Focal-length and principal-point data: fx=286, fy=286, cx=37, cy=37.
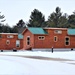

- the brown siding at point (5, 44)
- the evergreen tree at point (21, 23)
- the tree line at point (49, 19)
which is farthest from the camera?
the evergreen tree at point (21, 23)

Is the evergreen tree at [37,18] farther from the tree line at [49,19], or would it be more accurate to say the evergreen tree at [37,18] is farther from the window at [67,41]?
the window at [67,41]

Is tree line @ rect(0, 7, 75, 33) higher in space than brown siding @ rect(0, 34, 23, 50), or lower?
higher

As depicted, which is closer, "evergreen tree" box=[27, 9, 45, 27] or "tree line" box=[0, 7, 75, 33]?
"tree line" box=[0, 7, 75, 33]

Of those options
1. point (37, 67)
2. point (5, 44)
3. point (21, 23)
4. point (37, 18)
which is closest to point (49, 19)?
point (37, 18)

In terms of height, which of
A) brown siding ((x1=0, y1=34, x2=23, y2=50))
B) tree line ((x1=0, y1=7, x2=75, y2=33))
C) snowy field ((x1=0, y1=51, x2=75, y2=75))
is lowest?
snowy field ((x1=0, y1=51, x2=75, y2=75))

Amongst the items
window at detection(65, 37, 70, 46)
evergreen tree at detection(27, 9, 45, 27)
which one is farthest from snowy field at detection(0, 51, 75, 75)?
evergreen tree at detection(27, 9, 45, 27)

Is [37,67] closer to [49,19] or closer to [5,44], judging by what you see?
[5,44]

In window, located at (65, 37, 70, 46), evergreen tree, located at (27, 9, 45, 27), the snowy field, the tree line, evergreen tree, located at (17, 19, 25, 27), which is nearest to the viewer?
the snowy field

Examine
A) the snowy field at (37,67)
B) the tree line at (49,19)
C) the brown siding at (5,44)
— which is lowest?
the snowy field at (37,67)

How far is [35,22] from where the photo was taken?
3740 inches

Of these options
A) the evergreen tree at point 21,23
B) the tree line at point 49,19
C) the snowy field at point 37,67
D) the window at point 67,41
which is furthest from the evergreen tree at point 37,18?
the snowy field at point 37,67

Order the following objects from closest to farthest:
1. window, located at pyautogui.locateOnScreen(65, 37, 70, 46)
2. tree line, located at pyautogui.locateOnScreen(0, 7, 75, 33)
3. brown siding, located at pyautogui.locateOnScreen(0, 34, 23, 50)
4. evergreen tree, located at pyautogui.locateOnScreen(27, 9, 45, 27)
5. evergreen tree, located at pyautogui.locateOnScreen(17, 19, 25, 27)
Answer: window, located at pyautogui.locateOnScreen(65, 37, 70, 46) → brown siding, located at pyautogui.locateOnScreen(0, 34, 23, 50) → tree line, located at pyautogui.locateOnScreen(0, 7, 75, 33) → evergreen tree, located at pyautogui.locateOnScreen(27, 9, 45, 27) → evergreen tree, located at pyautogui.locateOnScreen(17, 19, 25, 27)

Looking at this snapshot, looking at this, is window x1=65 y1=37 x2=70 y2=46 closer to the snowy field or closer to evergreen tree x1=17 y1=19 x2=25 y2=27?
the snowy field

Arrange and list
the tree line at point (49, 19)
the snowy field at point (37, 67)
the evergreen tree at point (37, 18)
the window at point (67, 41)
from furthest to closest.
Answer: the evergreen tree at point (37, 18), the tree line at point (49, 19), the window at point (67, 41), the snowy field at point (37, 67)
